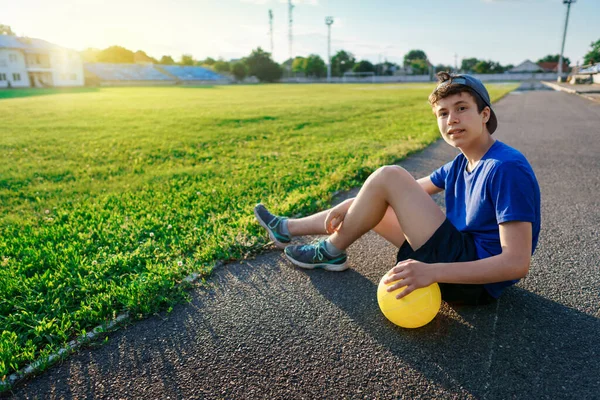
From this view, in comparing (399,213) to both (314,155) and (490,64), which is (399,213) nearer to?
(314,155)

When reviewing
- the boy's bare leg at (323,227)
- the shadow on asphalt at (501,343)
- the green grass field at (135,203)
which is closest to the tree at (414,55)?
the green grass field at (135,203)

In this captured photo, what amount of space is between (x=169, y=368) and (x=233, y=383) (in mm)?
409

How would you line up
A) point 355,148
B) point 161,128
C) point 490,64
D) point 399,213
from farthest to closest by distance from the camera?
point 490,64 → point 161,128 → point 355,148 → point 399,213

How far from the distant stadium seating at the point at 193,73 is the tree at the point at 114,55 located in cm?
2952

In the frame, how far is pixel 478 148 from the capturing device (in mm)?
2666

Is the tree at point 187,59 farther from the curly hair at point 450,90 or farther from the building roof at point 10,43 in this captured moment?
the curly hair at point 450,90

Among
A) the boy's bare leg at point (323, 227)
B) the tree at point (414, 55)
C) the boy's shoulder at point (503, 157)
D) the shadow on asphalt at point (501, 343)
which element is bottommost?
the shadow on asphalt at point (501, 343)

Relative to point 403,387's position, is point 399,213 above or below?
above

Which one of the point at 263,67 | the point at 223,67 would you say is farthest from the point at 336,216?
the point at 223,67

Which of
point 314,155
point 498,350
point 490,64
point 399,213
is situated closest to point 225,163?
point 314,155

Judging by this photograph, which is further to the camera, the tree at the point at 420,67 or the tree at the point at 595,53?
the tree at the point at 420,67

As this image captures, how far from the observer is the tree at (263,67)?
95.8 m

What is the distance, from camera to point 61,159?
8.34 meters

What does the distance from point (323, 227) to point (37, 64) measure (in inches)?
3143
